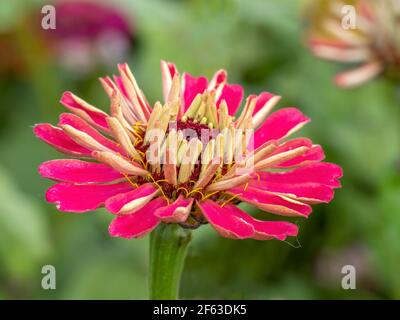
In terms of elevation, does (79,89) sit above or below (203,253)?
above

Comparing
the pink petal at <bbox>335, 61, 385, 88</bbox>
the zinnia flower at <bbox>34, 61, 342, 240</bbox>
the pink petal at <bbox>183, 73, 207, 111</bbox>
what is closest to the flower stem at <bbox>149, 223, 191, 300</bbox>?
the zinnia flower at <bbox>34, 61, 342, 240</bbox>

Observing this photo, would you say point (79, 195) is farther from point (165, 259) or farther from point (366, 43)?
point (366, 43)

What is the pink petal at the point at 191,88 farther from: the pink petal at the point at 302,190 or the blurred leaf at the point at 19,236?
the blurred leaf at the point at 19,236

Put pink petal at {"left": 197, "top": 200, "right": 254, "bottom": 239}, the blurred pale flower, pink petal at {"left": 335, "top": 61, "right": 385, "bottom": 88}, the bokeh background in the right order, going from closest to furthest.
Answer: pink petal at {"left": 197, "top": 200, "right": 254, "bottom": 239} < pink petal at {"left": 335, "top": 61, "right": 385, "bottom": 88} < the bokeh background < the blurred pale flower

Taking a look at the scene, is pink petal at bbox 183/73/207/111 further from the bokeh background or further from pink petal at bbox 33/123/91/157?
the bokeh background

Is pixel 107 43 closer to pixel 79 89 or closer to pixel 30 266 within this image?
pixel 79 89

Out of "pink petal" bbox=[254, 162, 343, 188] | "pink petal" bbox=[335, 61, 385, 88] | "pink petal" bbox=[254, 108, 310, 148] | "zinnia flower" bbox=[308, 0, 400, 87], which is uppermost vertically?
"zinnia flower" bbox=[308, 0, 400, 87]

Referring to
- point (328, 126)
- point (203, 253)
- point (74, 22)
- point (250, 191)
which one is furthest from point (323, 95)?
point (250, 191)
